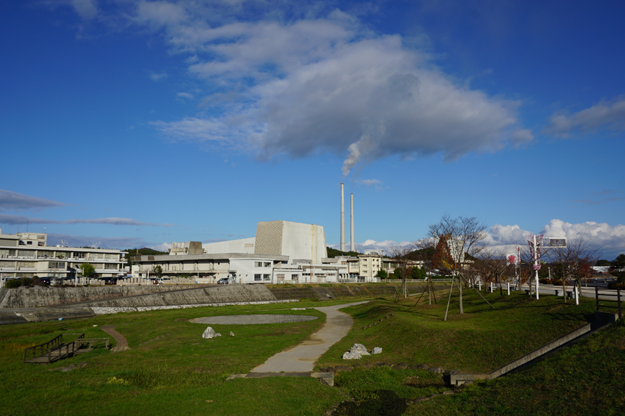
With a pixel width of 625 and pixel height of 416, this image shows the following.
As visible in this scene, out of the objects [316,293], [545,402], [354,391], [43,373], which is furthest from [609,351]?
[316,293]

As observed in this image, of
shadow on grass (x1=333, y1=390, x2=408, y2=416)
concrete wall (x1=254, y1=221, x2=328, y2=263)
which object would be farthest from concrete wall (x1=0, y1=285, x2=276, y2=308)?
shadow on grass (x1=333, y1=390, x2=408, y2=416)

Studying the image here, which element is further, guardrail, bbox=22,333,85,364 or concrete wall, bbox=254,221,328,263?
concrete wall, bbox=254,221,328,263

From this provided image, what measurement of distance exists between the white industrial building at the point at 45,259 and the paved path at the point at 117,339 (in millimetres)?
57698

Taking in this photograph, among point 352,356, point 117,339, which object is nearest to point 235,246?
point 117,339

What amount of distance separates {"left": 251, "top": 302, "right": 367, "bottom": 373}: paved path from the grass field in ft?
2.64

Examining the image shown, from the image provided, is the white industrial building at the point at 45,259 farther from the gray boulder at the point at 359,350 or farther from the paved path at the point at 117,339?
the gray boulder at the point at 359,350

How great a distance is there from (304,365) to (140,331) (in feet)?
70.4

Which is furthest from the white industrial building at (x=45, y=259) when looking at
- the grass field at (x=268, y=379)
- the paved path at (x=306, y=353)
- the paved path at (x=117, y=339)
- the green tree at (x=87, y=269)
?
the paved path at (x=306, y=353)

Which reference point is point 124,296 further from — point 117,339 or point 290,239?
point 290,239

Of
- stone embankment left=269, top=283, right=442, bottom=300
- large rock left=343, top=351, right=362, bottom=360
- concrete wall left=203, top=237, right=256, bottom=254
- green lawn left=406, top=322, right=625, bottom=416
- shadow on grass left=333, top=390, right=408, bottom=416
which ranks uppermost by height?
concrete wall left=203, top=237, right=256, bottom=254

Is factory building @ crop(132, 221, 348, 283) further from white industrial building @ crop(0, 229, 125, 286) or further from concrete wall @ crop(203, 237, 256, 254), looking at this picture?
white industrial building @ crop(0, 229, 125, 286)

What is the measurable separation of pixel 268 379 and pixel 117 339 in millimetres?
22420

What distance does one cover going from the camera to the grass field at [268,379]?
1373cm

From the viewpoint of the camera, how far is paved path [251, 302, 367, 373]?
19.7m
